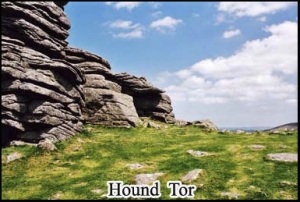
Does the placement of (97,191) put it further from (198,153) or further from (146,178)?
(198,153)

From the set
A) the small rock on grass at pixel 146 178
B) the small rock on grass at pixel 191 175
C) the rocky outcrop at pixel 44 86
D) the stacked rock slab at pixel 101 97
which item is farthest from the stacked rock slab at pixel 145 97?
the small rock on grass at pixel 191 175

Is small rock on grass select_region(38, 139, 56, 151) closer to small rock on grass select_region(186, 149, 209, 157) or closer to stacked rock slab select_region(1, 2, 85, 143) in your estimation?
stacked rock slab select_region(1, 2, 85, 143)

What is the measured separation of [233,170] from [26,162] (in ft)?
60.1

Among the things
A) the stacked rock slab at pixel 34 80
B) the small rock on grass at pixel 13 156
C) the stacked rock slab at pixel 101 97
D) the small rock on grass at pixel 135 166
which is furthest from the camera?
the stacked rock slab at pixel 101 97

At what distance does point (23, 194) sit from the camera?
25.4 meters

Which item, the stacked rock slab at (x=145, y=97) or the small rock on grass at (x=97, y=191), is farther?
the stacked rock slab at (x=145, y=97)

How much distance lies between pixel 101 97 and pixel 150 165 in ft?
67.5

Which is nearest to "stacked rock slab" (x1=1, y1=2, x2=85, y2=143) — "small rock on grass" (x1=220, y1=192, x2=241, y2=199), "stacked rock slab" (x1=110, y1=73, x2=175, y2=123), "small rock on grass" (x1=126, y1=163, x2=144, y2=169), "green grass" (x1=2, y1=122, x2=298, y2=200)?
"green grass" (x1=2, y1=122, x2=298, y2=200)

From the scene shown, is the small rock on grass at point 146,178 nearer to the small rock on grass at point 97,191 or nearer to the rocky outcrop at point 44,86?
the small rock on grass at point 97,191

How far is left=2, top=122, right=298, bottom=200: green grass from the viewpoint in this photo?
24781 millimetres

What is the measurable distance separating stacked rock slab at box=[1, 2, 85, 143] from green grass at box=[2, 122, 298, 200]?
3.24 metres

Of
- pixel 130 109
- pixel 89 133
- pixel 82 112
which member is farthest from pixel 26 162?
pixel 130 109

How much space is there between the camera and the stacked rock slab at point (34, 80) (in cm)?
3816

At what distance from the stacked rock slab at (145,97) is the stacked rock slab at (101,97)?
3070mm
